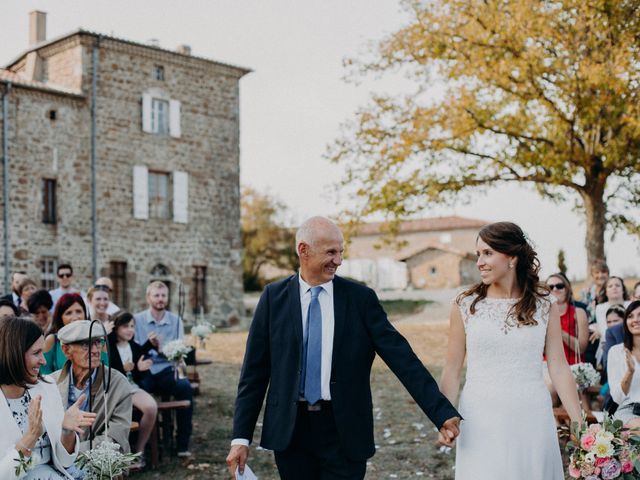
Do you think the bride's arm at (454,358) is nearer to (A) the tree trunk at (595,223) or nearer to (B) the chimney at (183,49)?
(A) the tree trunk at (595,223)

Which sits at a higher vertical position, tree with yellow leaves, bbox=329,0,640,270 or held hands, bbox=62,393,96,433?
tree with yellow leaves, bbox=329,0,640,270

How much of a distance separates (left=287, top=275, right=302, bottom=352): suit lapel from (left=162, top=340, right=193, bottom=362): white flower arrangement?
413 centimetres

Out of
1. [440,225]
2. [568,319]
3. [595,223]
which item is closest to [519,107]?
[595,223]

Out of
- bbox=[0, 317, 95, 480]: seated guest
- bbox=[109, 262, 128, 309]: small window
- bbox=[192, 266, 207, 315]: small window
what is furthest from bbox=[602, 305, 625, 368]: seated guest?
bbox=[192, 266, 207, 315]: small window

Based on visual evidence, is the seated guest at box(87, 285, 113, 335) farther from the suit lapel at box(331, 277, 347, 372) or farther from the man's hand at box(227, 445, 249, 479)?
the suit lapel at box(331, 277, 347, 372)

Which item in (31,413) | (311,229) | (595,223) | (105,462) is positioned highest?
(595,223)

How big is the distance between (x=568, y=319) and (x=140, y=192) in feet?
63.7

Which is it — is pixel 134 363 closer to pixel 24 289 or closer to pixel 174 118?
pixel 24 289

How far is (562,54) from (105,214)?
14648 millimetres

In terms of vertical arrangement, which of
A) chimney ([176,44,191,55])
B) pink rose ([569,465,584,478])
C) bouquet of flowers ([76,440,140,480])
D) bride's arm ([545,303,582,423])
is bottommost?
bouquet of flowers ([76,440,140,480])

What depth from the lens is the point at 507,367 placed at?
13.0 ft

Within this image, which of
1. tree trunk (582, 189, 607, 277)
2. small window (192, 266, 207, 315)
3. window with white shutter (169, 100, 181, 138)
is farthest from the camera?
small window (192, 266, 207, 315)

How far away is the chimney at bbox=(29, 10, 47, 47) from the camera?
1004 inches

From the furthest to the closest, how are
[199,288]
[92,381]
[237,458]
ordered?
[199,288] < [92,381] < [237,458]
